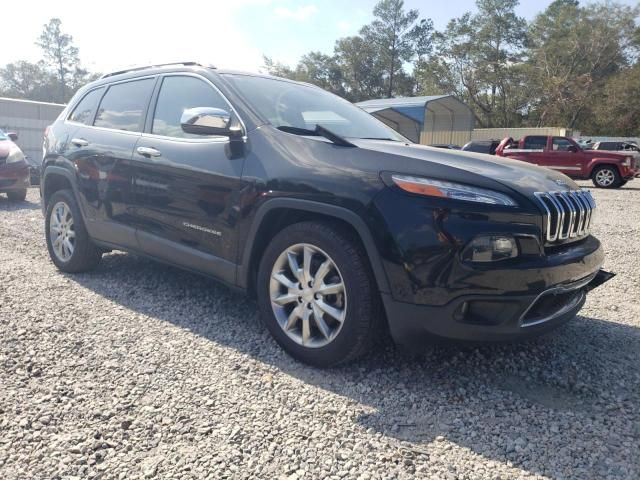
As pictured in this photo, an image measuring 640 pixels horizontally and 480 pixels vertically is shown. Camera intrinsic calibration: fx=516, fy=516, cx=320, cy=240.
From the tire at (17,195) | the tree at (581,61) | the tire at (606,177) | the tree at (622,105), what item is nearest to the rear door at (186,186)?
the tire at (17,195)

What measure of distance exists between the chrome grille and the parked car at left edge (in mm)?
9379

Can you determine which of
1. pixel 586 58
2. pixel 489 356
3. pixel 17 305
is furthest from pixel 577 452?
pixel 586 58

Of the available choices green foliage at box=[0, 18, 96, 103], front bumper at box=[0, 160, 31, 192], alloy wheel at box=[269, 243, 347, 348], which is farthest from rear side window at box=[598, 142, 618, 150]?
green foliage at box=[0, 18, 96, 103]

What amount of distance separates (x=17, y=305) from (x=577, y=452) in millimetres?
3716

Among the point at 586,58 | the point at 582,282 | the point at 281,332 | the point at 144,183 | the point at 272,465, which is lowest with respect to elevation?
the point at 272,465

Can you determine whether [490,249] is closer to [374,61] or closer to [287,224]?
[287,224]

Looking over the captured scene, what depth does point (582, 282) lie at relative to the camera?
280cm

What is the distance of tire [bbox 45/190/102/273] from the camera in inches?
177

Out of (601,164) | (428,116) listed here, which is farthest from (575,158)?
(428,116)

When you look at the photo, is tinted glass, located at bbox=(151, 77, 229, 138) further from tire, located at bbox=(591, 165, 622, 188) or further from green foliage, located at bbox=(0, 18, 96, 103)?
green foliage, located at bbox=(0, 18, 96, 103)

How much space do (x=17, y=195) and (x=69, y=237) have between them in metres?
6.15

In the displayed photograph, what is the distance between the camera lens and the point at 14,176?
924 centimetres

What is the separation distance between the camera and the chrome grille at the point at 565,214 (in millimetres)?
2562

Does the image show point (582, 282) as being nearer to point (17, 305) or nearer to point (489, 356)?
point (489, 356)
